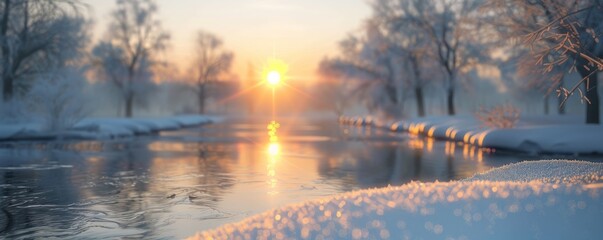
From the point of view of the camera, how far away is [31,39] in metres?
31.5

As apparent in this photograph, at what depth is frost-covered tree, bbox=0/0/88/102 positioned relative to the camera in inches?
1212

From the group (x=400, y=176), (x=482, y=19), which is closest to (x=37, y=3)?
(x=482, y=19)

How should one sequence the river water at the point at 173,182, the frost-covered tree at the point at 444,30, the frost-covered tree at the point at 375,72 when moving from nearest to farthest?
1. the river water at the point at 173,182
2. the frost-covered tree at the point at 444,30
3. the frost-covered tree at the point at 375,72

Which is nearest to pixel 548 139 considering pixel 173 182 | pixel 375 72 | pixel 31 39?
pixel 173 182

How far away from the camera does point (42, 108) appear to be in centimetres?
2872

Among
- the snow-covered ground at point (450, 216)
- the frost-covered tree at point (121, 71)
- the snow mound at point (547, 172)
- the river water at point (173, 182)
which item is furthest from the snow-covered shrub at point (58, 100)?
the frost-covered tree at point (121, 71)

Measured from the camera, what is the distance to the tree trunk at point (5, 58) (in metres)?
30.6

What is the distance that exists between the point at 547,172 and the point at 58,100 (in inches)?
1024

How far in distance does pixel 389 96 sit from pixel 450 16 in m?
12.0

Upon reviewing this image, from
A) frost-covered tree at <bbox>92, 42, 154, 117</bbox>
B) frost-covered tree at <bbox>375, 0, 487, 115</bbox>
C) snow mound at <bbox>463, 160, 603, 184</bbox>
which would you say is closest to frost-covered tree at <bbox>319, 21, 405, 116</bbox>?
frost-covered tree at <bbox>375, 0, 487, 115</bbox>

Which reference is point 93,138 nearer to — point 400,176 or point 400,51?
point 400,176

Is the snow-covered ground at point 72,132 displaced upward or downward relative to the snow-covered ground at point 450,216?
upward

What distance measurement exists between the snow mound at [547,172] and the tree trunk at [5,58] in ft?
93.6

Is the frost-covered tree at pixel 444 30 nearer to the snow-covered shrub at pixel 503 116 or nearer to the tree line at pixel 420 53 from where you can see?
the tree line at pixel 420 53
